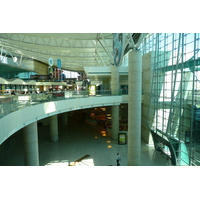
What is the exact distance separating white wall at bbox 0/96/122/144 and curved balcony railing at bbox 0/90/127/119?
28 centimetres

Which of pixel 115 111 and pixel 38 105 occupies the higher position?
pixel 38 105

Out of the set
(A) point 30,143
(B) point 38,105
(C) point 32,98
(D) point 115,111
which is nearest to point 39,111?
(B) point 38,105

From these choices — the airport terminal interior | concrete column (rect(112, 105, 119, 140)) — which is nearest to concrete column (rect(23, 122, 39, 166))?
the airport terminal interior

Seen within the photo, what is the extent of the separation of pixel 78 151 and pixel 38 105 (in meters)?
8.50

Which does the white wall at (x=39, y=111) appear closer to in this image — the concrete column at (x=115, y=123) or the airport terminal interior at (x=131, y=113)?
the airport terminal interior at (x=131, y=113)

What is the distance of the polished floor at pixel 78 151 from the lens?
15.4 meters

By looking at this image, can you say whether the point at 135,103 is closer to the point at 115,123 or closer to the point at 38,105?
the point at 38,105

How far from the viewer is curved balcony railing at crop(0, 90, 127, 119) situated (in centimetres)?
785

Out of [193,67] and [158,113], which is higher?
[193,67]

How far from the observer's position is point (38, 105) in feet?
39.1
